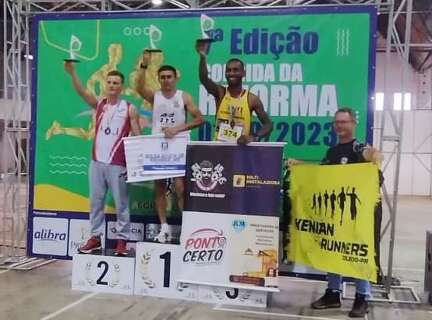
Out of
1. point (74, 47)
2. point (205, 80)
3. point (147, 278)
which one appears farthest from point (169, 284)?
point (74, 47)

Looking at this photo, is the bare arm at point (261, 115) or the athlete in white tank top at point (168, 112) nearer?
the bare arm at point (261, 115)

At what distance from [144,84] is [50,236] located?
5.84 ft

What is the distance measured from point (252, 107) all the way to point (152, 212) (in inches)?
54.6

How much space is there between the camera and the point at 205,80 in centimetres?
521

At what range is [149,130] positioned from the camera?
213 inches

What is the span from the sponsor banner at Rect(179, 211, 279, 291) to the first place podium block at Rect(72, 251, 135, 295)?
1.74ft

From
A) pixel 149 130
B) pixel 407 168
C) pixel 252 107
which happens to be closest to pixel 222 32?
pixel 252 107

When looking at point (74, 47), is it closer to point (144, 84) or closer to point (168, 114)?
point (144, 84)

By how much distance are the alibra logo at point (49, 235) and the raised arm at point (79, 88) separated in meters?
1.31

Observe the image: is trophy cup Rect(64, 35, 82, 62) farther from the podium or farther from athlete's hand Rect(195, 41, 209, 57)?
the podium

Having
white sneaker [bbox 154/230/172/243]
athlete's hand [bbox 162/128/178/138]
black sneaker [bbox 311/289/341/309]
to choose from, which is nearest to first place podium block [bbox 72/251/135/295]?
white sneaker [bbox 154/230/172/243]

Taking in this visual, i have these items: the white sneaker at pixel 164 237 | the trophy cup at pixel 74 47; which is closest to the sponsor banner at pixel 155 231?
the white sneaker at pixel 164 237

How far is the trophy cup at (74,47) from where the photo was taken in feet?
18.6

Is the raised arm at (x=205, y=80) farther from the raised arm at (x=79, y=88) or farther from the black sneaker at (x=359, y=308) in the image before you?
the black sneaker at (x=359, y=308)
